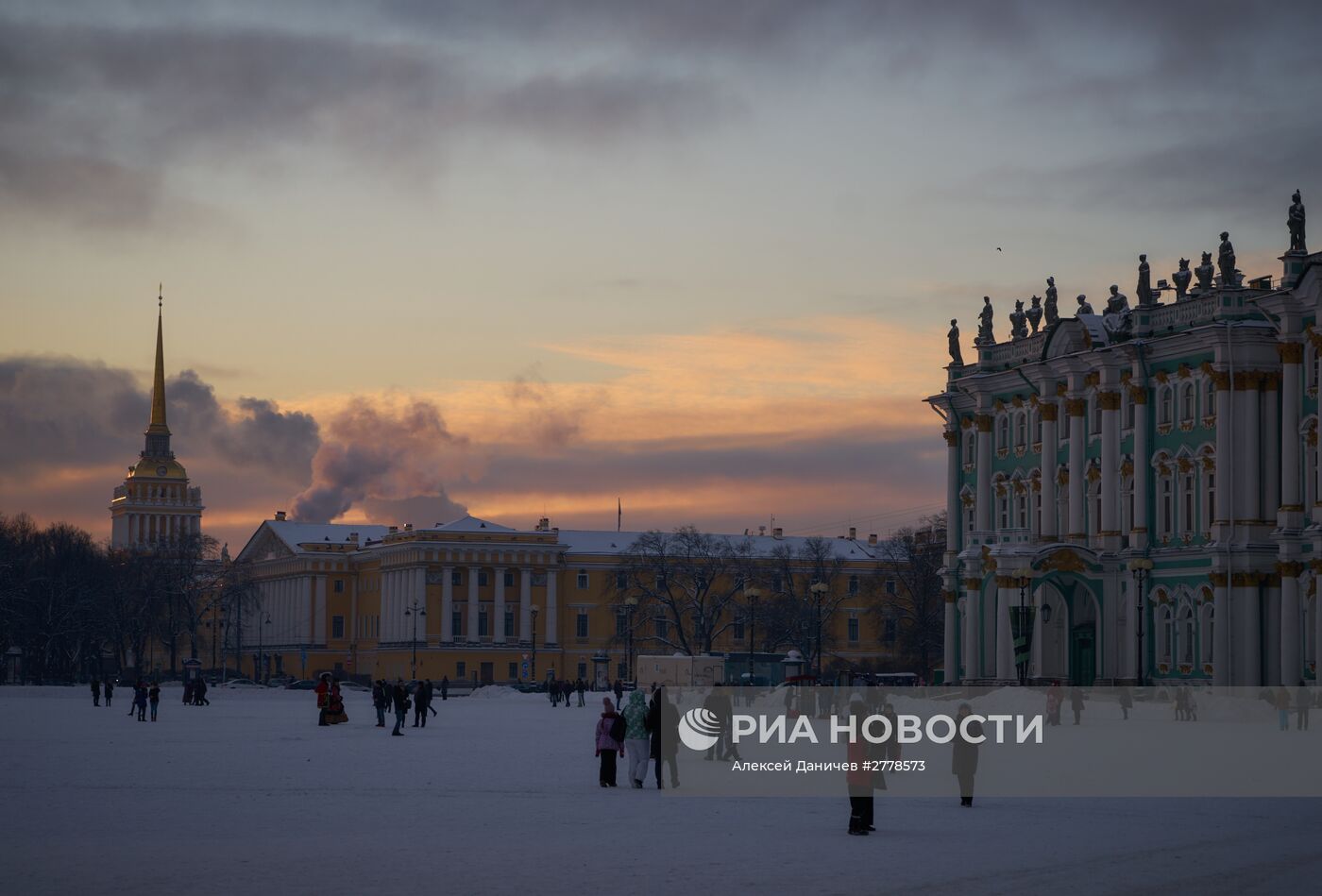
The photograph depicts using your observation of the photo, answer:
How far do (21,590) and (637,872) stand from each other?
4056 inches

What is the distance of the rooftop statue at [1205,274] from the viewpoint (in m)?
70.6

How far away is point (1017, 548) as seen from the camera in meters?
72.4

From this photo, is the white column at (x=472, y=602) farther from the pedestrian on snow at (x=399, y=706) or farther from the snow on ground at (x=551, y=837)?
the snow on ground at (x=551, y=837)

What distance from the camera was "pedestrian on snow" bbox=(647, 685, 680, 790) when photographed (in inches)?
1209

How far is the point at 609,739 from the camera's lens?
1231 inches

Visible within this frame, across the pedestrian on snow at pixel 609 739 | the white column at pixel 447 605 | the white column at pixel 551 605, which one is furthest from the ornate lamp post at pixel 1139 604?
the white column at pixel 551 605

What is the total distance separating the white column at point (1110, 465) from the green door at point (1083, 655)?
3.36 m

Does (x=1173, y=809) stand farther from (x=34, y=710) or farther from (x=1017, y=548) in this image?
(x=34, y=710)

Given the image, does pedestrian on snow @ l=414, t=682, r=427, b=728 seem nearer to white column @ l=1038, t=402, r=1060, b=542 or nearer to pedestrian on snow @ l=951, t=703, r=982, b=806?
white column @ l=1038, t=402, r=1060, b=542

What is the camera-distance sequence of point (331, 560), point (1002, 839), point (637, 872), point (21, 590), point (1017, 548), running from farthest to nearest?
point (331, 560) < point (21, 590) < point (1017, 548) < point (1002, 839) < point (637, 872)

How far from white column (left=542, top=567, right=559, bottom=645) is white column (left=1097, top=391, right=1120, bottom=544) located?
77818 millimetres

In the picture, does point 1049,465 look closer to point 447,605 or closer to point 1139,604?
point 1139,604

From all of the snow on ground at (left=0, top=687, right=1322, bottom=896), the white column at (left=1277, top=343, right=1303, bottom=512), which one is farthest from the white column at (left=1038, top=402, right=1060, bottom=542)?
the snow on ground at (left=0, top=687, right=1322, bottom=896)

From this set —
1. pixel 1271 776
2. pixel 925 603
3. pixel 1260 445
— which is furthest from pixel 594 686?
pixel 1271 776
